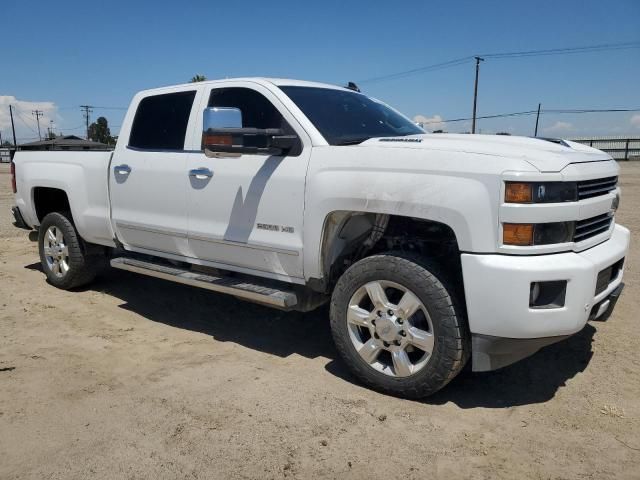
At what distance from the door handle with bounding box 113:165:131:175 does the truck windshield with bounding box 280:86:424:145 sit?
168cm

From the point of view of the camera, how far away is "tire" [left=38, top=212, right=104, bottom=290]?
5.64m

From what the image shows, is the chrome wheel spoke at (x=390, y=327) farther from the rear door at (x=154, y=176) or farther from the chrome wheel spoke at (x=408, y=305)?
the rear door at (x=154, y=176)

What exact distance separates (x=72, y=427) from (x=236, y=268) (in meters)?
1.58

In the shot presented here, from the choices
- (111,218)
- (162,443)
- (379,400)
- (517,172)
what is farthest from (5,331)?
(517,172)

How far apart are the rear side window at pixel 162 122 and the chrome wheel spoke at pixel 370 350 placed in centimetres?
228

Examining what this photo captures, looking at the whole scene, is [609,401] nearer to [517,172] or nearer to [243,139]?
[517,172]

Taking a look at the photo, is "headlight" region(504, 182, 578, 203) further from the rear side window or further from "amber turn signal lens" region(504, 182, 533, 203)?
the rear side window

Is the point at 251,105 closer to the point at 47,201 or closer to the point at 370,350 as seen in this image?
the point at 370,350

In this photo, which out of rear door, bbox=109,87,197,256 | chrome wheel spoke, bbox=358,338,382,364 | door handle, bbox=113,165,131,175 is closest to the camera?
chrome wheel spoke, bbox=358,338,382,364

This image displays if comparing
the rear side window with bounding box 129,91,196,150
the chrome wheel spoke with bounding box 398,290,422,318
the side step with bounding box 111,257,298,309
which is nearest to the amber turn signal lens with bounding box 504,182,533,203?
the chrome wheel spoke with bounding box 398,290,422,318

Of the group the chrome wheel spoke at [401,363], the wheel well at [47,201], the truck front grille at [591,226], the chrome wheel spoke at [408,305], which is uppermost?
the truck front grille at [591,226]

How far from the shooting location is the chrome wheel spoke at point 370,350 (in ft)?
11.1

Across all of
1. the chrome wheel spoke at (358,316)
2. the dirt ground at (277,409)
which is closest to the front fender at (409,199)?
the chrome wheel spoke at (358,316)

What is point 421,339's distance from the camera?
319 centimetres
